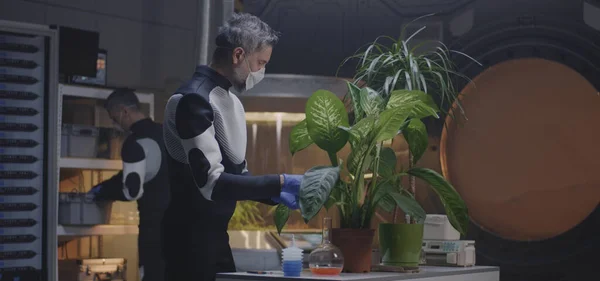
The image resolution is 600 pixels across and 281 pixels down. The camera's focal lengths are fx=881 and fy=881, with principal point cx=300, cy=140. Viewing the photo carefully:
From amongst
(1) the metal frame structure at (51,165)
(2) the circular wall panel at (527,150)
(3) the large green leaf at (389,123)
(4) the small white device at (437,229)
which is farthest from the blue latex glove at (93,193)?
(3) the large green leaf at (389,123)

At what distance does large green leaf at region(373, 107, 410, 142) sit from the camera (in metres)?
2.48

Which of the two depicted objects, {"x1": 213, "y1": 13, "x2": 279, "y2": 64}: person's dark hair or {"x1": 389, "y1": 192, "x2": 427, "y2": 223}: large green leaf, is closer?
{"x1": 389, "y1": 192, "x2": 427, "y2": 223}: large green leaf

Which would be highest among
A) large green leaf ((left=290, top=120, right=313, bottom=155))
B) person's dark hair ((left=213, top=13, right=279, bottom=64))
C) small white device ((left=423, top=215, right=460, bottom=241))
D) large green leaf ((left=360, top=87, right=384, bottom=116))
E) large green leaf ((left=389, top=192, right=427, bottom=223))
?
person's dark hair ((left=213, top=13, right=279, bottom=64))

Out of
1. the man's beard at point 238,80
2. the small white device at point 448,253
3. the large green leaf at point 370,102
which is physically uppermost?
the man's beard at point 238,80

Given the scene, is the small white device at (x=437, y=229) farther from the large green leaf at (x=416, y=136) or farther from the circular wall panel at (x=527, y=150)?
the circular wall panel at (x=527, y=150)

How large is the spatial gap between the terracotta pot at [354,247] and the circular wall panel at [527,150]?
7.87 feet

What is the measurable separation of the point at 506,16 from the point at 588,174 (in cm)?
97

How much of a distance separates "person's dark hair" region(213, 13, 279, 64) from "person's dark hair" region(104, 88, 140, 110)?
6.99ft

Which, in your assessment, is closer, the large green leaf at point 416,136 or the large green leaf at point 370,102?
the large green leaf at point 370,102

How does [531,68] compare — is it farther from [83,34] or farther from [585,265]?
[83,34]

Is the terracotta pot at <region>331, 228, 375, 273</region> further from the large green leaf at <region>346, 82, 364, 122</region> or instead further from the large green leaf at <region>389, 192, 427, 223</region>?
the large green leaf at <region>346, 82, 364, 122</region>

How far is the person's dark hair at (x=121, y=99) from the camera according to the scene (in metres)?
4.69

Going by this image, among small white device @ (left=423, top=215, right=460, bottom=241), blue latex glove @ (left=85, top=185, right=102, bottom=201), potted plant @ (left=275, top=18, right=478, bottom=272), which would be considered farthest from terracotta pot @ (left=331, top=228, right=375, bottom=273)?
blue latex glove @ (left=85, top=185, right=102, bottom=201)

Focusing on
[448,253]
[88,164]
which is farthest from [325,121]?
[88,164]
